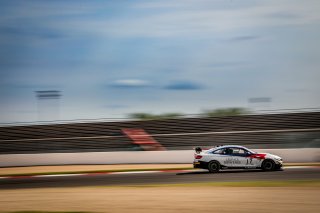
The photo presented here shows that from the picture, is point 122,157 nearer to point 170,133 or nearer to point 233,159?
point 170,133

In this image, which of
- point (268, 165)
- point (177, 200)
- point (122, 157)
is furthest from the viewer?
point (122, 157)

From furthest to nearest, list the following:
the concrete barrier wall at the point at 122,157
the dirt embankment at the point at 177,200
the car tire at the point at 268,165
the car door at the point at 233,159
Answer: the concrete barrier wall at the point at 122,157
the car door at the point at 233,159
the car tire at the point at 268,165
the dirt embankment at the point at 177,200

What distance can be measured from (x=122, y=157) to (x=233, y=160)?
36.2 feet

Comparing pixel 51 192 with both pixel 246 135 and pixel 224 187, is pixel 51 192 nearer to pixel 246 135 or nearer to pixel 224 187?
pixel 224 187

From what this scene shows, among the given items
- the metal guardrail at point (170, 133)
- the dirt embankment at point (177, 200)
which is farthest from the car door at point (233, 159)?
the metal guardrail at point (170, 133)

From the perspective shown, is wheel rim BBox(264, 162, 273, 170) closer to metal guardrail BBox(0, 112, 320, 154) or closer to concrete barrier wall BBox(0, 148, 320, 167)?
concrete barrier wall BBox(0, 148, 320, 167)

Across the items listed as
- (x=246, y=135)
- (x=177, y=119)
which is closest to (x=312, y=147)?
(x=246, y=135)

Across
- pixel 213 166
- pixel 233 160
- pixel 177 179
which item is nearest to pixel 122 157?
pixel 213 166

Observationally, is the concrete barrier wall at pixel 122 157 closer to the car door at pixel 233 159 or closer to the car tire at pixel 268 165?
the car tire at pixel 268 165

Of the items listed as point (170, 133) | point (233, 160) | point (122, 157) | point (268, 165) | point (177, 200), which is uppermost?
point (170, 133)

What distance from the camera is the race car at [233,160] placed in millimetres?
19625

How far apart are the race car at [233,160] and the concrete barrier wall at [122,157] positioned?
7078mm

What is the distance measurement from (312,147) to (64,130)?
17.5m

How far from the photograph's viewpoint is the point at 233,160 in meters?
19.8
